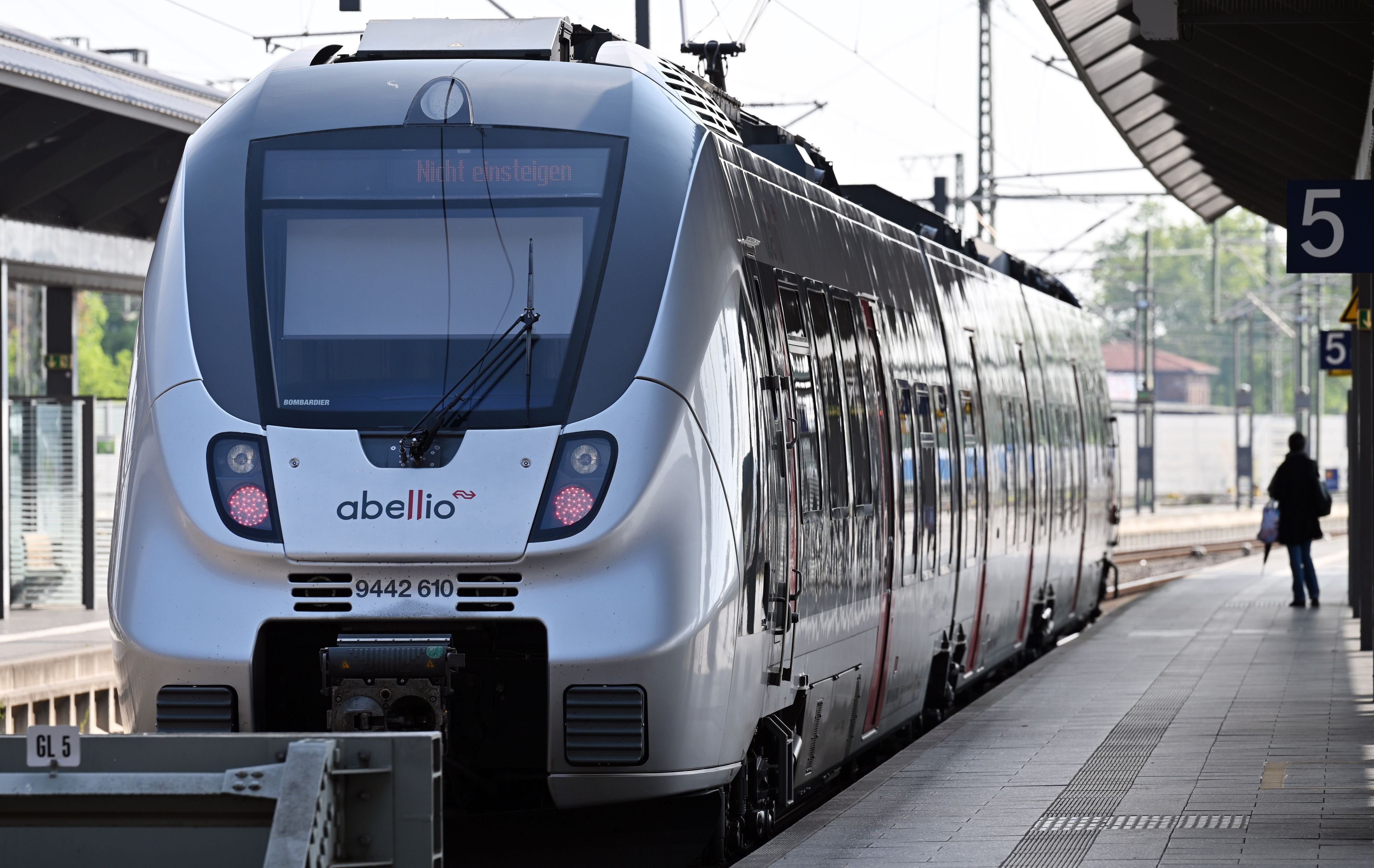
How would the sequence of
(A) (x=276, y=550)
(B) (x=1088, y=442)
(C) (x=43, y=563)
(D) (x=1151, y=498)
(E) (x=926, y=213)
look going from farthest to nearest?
(D) (x=1151, y=498) → (B) (x=1088, y=442) → (C) (x=43, y=563) → (E) (x=926, y=213) → (A) (x=276, y=550)

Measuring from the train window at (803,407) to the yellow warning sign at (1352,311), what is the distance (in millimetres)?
8964

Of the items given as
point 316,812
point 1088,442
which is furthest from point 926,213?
point 316,812

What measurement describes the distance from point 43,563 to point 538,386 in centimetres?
1473

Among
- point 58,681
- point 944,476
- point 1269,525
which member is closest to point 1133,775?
point 944,476

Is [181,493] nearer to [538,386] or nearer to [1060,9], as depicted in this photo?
[538,386]

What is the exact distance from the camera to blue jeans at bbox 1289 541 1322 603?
22.6 metres

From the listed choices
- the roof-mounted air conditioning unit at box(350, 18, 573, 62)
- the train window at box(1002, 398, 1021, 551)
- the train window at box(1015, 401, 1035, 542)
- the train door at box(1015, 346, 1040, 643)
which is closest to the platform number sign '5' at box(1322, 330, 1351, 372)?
the train door at box(1015, 346, 1040, 643)

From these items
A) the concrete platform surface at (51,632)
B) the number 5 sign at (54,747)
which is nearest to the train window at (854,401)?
the number 5 sign at (54,747)

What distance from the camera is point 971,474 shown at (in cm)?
1357

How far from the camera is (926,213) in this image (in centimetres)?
1534

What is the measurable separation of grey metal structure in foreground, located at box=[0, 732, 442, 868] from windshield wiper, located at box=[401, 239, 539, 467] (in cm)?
158

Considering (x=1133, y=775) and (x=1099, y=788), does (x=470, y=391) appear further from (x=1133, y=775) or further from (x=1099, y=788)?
(x=1133, y=775)

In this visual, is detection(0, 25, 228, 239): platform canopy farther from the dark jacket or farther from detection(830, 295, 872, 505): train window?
the dark jacket

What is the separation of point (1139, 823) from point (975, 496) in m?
5.39
